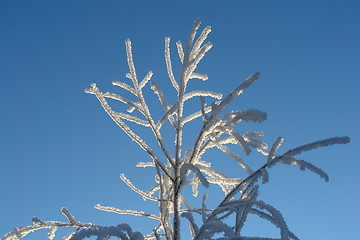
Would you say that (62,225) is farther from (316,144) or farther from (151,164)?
(316,144)

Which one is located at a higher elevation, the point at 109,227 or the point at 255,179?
the point at 255,179

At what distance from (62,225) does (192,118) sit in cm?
185

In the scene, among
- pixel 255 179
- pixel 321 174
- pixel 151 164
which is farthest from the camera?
pixel 151 164

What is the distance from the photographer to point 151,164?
4918mm

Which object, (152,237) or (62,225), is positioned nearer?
(62,225)

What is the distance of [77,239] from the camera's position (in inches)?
110

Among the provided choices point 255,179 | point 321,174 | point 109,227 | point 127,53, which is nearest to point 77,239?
point 109,227

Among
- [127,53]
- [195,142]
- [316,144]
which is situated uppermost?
[127,53]

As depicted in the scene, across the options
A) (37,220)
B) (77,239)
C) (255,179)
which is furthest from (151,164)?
(77,239)

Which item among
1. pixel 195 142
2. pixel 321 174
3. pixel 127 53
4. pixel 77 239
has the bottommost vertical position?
pixel 77 239

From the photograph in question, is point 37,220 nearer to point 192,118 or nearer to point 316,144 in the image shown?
point 192,118

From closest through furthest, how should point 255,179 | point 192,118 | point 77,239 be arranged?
point 77,239, point 255,179, point 192,118

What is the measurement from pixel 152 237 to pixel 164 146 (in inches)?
47.6

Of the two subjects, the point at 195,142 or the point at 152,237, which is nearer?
the point at 195,142
